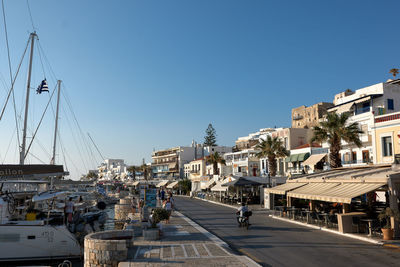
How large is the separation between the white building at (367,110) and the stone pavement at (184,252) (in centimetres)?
2452

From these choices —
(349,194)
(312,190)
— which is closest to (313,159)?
(312,190)

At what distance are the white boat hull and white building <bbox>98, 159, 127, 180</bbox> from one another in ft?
406

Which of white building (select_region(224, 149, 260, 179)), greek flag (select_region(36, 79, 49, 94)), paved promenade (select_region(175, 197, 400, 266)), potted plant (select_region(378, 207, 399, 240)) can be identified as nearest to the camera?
paved promenade (select_region(175, 197, 400, 266))

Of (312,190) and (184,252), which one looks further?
(312,190)

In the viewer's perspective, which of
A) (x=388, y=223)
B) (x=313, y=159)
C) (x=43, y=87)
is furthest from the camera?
(x=313, y=159)

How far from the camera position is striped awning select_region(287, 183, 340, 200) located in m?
17.6

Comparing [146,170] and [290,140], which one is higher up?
[290,140]

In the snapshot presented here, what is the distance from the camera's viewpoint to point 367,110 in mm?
41719

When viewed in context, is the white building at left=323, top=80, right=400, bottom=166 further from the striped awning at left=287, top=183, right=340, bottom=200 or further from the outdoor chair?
the outdoor chair

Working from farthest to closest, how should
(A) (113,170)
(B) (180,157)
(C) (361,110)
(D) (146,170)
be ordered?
(A) (113,170) < (D) (146,170) < (B) (180,157) < (C) (361,110)

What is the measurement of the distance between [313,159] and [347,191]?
83.5 feet

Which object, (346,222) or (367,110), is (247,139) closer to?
(367,110)

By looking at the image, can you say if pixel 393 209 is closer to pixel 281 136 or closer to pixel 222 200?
pixel 222 200

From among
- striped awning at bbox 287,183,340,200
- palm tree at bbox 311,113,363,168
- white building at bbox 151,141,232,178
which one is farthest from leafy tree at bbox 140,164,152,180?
striped awning at bbox 287,183,340,200
